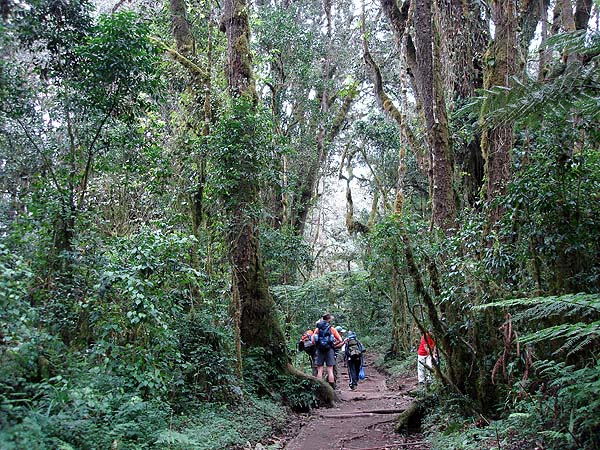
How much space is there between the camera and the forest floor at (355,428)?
7629 mm

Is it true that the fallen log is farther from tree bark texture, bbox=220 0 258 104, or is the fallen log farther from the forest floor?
tree bark texture, bbox=220 0 258 104

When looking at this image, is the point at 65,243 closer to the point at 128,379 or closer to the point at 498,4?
the point at 128,379

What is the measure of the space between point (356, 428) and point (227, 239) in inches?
163

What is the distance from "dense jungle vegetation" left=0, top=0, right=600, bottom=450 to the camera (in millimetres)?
4922

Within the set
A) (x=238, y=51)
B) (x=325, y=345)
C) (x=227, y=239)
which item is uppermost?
(x=238, y=51)

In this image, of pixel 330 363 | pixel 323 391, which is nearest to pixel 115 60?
pixel 323 391

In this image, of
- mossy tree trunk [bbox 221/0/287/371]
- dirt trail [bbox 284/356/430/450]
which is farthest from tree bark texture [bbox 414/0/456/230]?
dirt trail [bbox 284/356/430/450]

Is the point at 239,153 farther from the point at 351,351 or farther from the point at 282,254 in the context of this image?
the point at 351,351

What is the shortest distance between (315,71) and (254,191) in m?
12.1

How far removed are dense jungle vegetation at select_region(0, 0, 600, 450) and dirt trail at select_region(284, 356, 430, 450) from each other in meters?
0.53

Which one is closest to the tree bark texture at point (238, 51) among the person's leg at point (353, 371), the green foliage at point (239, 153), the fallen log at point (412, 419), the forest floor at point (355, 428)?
the green foliage at point (239, 153)

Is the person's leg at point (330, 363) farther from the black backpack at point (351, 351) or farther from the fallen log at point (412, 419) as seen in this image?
the fallen log at point (412, 419)

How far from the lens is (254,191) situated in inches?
390

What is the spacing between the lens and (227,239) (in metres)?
10.1
